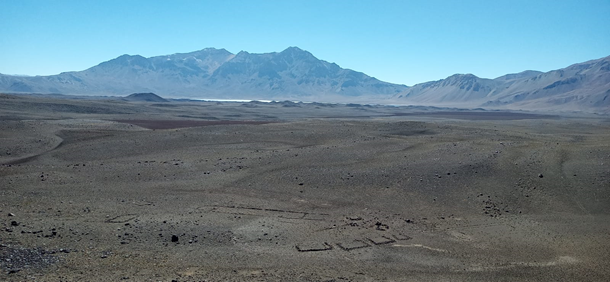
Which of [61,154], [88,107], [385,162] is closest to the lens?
[385,162]

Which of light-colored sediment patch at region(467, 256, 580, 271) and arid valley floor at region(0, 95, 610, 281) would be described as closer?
arid valley floor at region(0, 95, 610, 281)

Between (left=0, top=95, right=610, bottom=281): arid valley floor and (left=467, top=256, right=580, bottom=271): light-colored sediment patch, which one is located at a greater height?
(left=0, top=95, right=610, bottom=281): arid valley floor

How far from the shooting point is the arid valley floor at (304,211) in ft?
37.9

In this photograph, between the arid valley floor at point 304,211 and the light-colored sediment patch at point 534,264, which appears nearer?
the arid valley floor at point 304,211

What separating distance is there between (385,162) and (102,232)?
14.6 m

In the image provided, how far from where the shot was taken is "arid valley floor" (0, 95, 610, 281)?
37.9 feet

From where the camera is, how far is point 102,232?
13219 millimetres

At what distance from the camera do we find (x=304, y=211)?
16.8 meters

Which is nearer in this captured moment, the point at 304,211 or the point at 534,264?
the point at 534,264

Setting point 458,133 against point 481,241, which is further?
point 458,133

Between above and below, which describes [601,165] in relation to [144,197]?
above

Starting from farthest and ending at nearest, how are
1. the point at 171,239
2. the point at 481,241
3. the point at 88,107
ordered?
the point at 88,107 < the point at 481,241 < the point at 171,239

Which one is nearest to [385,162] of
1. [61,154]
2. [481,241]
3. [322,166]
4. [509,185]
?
[322,166]

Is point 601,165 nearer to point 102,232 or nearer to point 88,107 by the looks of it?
point 102,232
